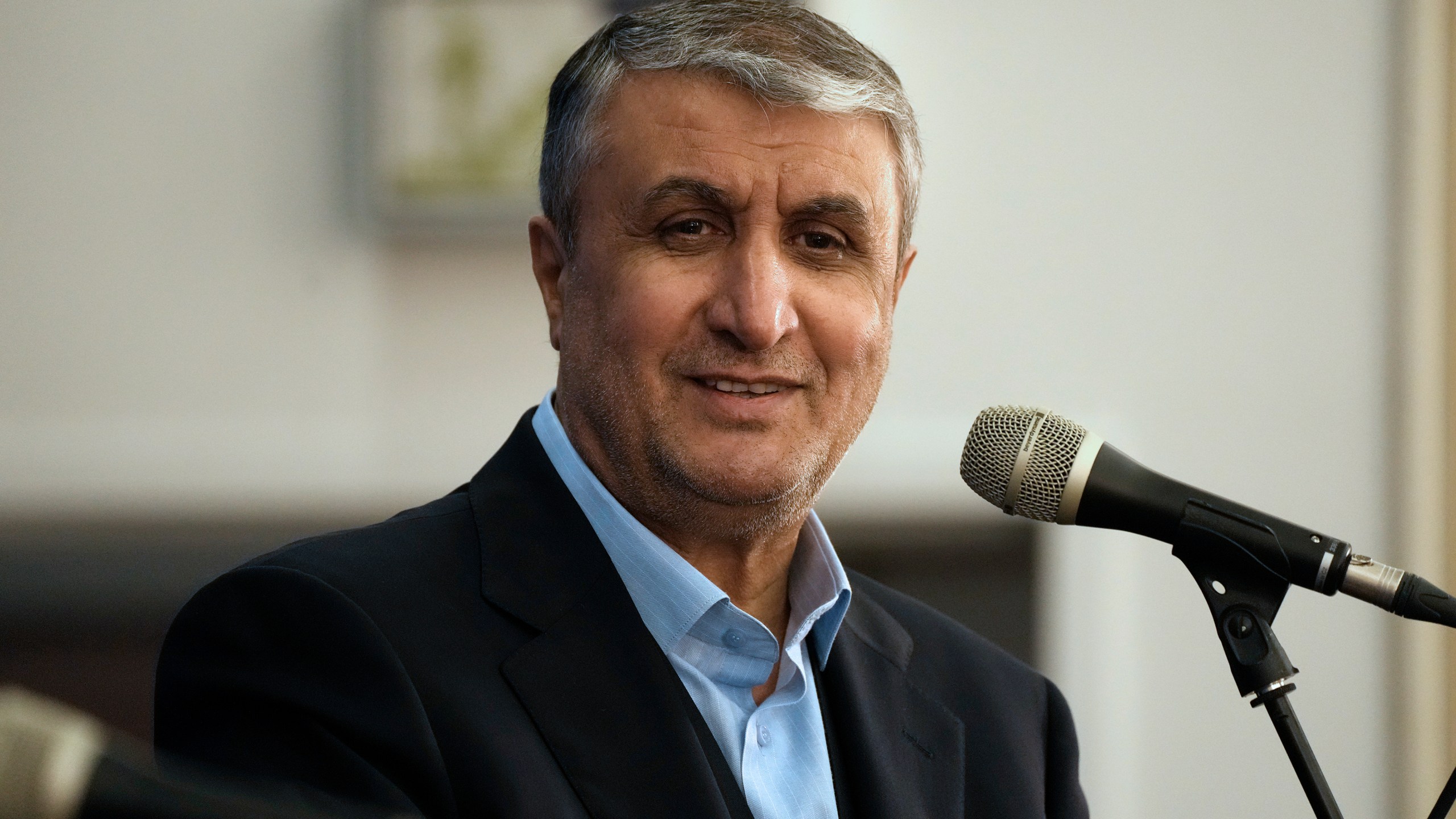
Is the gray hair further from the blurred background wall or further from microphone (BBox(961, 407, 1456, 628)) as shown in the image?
the blurred background wall

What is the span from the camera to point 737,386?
1.49 meters

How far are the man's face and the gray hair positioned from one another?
0.02 m

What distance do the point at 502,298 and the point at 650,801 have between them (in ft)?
8.80

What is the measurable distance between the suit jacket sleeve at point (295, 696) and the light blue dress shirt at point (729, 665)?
323mm

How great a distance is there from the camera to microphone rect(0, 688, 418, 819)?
1.33 feet

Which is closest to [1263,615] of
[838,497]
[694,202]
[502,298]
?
[694,202]

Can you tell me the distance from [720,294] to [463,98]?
2.44 metres

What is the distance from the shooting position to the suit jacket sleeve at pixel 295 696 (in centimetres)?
115

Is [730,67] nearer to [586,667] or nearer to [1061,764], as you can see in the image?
[586,667]

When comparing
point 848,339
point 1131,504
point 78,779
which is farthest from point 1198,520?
point 78,779

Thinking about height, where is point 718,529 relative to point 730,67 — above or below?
below

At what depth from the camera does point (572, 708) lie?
1.33 meters

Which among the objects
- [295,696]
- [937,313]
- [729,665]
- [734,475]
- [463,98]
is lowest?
[937,313]

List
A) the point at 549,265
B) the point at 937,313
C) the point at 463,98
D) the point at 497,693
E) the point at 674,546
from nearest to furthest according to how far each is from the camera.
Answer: the point at 497,693 < the point at 674,546 < the point at 549,265 < the point at 463,98 < the point at 937,313
